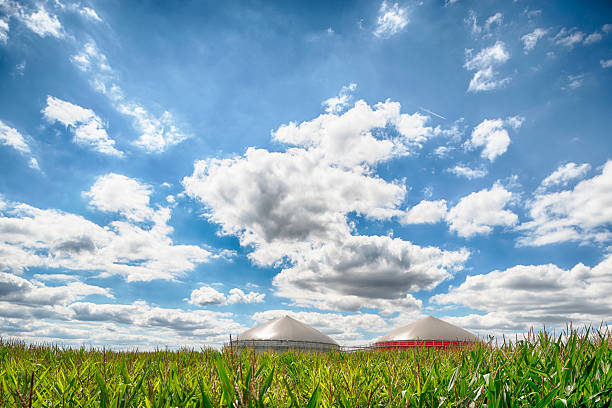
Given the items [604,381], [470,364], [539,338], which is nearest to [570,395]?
[604,381]

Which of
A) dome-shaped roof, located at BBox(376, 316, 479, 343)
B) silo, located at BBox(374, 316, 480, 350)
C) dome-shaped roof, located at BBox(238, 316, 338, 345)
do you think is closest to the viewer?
silo, located at BBox(374, 316, 480, 350)

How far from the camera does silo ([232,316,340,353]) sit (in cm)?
5122

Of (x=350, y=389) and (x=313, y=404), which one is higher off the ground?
(x=313, y=404)

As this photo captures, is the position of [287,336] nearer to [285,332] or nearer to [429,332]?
[285,332]

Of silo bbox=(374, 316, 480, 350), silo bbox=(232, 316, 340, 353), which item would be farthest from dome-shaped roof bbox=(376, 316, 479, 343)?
silo bbox=(232, 316, 340, 353)

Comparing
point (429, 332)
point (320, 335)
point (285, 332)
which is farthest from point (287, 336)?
point (429, 332)

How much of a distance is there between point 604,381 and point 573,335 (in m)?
2.07

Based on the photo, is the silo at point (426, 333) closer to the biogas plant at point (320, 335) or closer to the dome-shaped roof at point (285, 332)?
the biogas plant at point (320, 335)

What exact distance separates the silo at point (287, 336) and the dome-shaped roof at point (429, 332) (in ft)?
30.4

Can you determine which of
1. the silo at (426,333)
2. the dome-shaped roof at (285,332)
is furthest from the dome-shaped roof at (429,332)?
the dome-shaped roof at (285,332)

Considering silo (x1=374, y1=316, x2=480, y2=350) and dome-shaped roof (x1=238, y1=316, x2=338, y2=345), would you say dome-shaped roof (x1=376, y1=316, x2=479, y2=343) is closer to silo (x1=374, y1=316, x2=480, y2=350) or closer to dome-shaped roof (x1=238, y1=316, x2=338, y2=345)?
silo (x1=374, y1=316, x2=480, y2=350)

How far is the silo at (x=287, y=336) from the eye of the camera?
5122cm

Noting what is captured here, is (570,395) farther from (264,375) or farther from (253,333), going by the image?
(253,333)

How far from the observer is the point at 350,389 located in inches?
177
